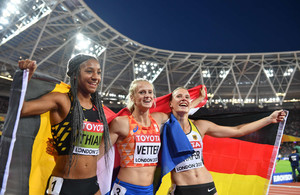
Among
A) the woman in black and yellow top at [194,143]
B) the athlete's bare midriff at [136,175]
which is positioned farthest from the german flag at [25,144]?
the woman in black and yellow top at [194,143]

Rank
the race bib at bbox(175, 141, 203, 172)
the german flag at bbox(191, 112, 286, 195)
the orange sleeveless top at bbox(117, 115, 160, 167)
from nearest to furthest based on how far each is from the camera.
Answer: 1. the orange sleeveless top at bbox(117, 115, 160, 167)
2. the race bib at bbox(175, 141, 203, 172)
3. the german flag at bbox(191, 112, 286, 195)

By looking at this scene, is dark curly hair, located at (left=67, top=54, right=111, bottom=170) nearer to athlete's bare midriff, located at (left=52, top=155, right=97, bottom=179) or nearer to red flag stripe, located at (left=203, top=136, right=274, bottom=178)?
athlete's bare midriff, located at (left=52, top=155, right=97, bottom=179)

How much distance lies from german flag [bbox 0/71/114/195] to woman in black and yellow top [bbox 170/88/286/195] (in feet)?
6.00

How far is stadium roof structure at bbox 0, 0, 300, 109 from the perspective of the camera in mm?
19422

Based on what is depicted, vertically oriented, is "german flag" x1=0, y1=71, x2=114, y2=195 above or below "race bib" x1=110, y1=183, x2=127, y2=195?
Answer: above

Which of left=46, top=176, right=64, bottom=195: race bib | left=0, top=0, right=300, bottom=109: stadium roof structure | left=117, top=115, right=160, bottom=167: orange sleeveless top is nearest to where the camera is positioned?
left=46, top=176, right=64, bottom=195: race bib

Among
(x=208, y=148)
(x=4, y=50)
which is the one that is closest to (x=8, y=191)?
(x=208, y=148)

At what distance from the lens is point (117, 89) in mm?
36344

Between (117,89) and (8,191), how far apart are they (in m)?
34.3

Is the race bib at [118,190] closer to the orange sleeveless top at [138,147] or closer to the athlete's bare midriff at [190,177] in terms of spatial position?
the orange sleeveless top at [138,147]

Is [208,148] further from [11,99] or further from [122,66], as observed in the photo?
[122,66]

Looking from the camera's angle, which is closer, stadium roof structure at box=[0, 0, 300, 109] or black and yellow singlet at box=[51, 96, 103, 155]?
black and yellow singlet at box=[51, 96, 103, 155]

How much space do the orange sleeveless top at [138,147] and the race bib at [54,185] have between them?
941 millimetres

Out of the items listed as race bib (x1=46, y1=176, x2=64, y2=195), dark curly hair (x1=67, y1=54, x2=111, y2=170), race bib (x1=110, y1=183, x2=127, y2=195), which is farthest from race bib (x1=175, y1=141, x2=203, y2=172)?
race bib (x1=46, y1=176, x2=64, y2=195)
